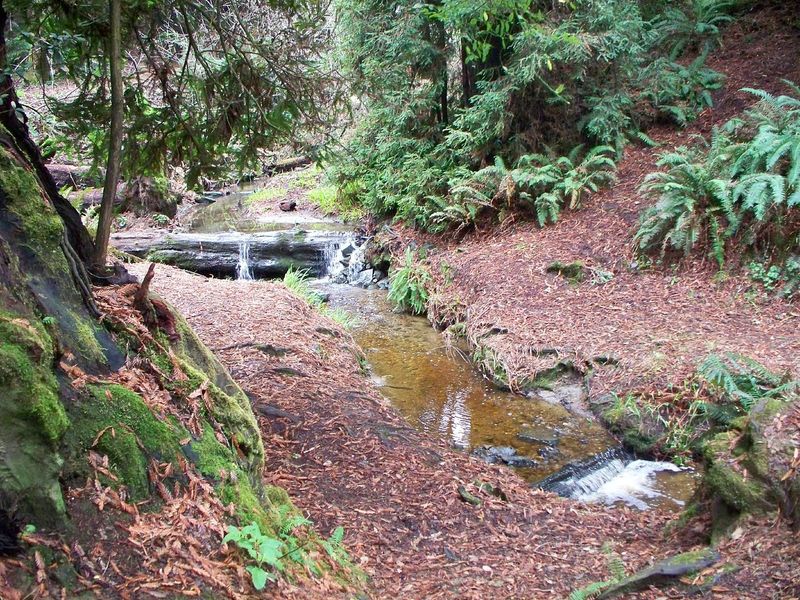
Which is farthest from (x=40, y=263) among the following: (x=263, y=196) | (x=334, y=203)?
(x=263, y=196)

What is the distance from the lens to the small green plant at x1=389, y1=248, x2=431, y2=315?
35.1ft

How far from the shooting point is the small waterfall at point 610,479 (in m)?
5.43

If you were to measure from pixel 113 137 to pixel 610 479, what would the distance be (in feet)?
16.8

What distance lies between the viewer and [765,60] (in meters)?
11.7

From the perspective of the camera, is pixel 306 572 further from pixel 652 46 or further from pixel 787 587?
pixel 652 46

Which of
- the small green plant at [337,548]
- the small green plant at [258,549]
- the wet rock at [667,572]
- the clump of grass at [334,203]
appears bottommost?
the wet rock at [667,572]

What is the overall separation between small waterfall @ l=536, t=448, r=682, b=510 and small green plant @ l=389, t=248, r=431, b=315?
5.02m

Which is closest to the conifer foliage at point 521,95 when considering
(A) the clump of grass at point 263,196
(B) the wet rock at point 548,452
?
(B) the wet rock at point 548,452

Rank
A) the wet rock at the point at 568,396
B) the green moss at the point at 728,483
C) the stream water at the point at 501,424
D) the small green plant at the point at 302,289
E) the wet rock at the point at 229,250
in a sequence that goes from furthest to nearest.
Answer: the wet rock at the point at 229,250, the small green plant at the point at 302,289, the wet rock at the point at 568,396, the stream water at the point at 501,424, the green moss at the point at 728,483

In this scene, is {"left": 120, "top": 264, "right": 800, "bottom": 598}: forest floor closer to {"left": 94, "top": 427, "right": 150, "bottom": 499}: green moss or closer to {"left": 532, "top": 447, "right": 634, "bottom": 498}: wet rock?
{"left": 532, "top": 447, "right": 634, "bottom": 498}: wet rock

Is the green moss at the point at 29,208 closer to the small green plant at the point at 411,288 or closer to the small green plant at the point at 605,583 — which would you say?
the small green plant at the point at 605,583

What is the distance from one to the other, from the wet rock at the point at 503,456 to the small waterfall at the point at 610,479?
372mm

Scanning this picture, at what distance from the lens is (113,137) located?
12.4ft

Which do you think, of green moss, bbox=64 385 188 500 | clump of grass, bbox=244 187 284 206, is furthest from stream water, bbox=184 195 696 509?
clump of grass, bbox=244 187 284 206
